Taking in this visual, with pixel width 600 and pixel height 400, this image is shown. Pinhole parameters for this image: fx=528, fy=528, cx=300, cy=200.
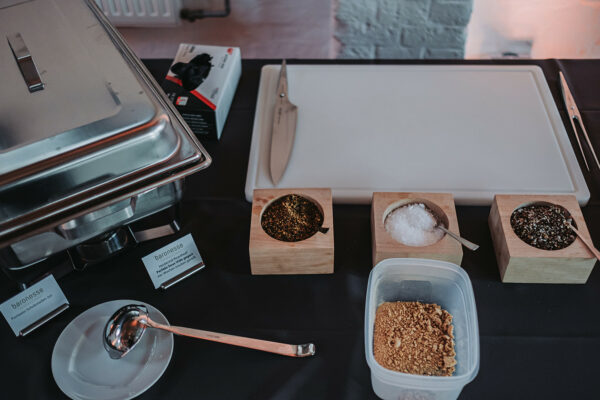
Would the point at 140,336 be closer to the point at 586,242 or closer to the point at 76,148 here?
the point at 76,148

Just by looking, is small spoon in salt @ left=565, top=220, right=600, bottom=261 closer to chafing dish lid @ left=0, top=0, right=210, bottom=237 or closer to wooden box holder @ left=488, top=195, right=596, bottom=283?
wooden box holder @ left=488, top=195, right=596, bottom=283

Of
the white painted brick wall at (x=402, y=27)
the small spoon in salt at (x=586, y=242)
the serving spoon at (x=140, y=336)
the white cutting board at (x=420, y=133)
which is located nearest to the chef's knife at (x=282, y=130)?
the white cutting board at (x=420, y=133)

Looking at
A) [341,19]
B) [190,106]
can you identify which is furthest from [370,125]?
[341,19]

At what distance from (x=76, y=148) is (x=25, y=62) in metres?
0.17

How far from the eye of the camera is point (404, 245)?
2.41ft

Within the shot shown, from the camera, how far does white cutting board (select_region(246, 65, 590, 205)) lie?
0.88m

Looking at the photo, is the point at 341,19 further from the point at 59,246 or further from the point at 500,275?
the point at 59,246

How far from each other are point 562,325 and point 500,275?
0.10 meters

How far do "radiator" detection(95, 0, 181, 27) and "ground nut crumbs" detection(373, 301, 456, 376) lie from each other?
1527 mm

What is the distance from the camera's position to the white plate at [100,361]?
0.65m

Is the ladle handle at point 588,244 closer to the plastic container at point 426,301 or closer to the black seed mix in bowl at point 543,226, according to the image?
the black seed mix in bowl at point 543,226

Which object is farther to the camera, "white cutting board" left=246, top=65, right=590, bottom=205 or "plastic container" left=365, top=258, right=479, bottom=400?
"white cutting board" left=246, top=65, right=590, bottom=205

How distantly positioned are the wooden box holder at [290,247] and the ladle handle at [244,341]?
0.12 m

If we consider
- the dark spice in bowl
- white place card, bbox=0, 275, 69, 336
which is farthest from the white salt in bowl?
white place card, bbox=0, 275, 69, 336
